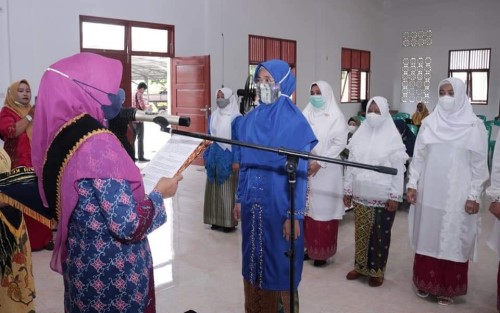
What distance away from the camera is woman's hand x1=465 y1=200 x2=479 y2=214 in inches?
112

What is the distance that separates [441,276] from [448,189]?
0.60 meters

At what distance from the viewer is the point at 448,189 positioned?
116 inches

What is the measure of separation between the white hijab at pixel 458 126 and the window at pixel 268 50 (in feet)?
21.6

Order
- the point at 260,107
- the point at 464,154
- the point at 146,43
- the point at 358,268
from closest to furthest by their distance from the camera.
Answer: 1. the point at 260,107
2. the point at 464,154
3. the point at 358,268
4. the point at 146,43

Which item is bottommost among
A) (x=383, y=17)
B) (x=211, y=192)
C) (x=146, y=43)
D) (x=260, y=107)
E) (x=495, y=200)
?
(x=211, y=192)

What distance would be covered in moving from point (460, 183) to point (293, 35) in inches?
323

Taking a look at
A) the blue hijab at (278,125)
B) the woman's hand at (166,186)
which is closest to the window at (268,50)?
the blue hijab at (278,125)

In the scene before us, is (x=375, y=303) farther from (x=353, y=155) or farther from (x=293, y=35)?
(x=293, y=35)

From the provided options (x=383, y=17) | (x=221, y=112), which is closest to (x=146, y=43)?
(x=221, y=112)

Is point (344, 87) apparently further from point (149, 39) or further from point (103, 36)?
point (103, 36)

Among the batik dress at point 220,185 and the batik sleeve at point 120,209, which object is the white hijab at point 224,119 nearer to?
the batik dress at point 220,185

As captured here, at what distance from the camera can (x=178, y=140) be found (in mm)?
1642

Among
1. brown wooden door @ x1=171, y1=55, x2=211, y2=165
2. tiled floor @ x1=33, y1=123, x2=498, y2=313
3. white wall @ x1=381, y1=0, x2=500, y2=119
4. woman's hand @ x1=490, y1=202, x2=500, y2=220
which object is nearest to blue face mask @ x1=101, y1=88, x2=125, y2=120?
tiled floor @ x1=33, y1=123, x2=498, y2=313

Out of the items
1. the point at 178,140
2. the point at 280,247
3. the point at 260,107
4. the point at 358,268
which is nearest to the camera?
the point at 178,140
